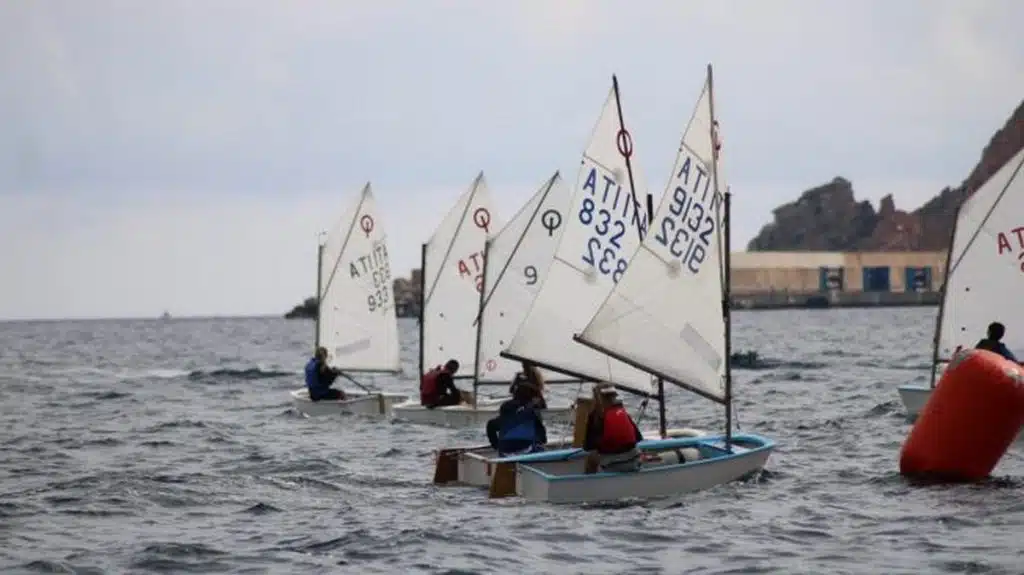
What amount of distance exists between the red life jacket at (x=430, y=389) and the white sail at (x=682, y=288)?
1338 cm

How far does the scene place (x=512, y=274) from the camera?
4031 centimetres

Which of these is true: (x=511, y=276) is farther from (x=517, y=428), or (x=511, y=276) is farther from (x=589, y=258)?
(x=517, y=428)

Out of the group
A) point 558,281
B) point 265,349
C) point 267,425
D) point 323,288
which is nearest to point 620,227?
point 558,281

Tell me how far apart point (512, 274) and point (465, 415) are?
3.25m

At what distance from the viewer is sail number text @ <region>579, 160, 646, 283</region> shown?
2989cm

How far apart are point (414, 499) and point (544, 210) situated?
1360cm

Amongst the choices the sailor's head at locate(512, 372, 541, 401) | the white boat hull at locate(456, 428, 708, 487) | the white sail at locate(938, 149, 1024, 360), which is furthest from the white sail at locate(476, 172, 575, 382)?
the sailor's head at locate(512, 372, 541, 401)

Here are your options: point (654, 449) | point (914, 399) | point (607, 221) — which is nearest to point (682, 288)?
point (654, 449)

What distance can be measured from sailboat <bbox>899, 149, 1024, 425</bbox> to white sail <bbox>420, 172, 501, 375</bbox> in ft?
36.3

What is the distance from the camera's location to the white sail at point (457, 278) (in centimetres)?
4509

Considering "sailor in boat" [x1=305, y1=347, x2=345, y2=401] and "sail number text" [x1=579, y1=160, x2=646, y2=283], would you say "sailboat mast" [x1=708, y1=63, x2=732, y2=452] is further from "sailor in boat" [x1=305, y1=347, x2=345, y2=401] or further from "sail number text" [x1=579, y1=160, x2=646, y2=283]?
"sailor in boat" [x1=305, y1=347, x2=345, y2=401]

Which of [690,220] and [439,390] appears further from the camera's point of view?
[439,390]

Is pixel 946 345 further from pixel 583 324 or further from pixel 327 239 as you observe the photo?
pixel 327 239

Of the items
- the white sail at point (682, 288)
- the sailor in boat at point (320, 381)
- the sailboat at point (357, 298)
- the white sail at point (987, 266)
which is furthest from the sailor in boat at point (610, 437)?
the sailboat at point (357, 298)
